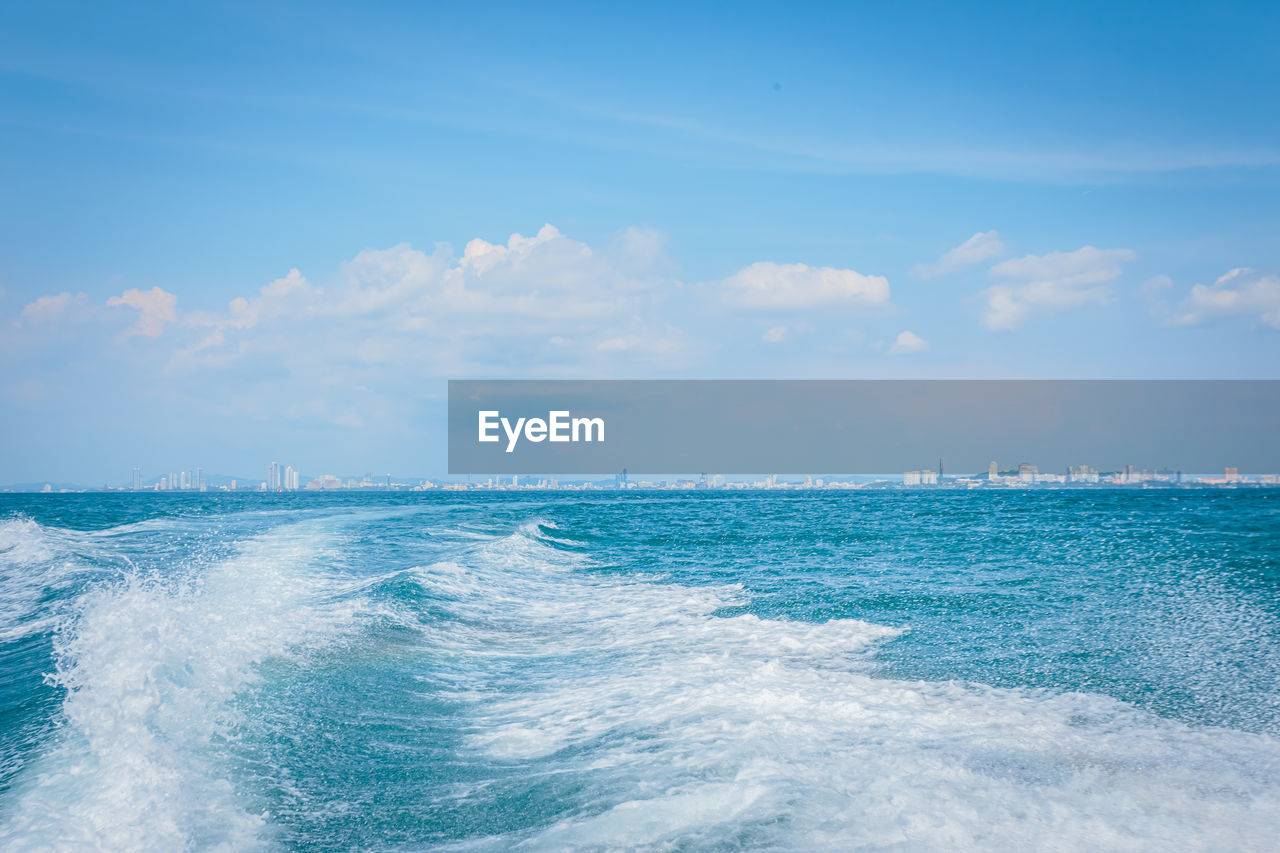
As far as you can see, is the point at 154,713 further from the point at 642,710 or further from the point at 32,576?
the point at 32,576

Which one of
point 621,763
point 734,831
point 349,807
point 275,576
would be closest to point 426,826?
point 349,807

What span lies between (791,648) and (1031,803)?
4443 mm

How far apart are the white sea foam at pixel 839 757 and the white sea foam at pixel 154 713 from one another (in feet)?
6.13

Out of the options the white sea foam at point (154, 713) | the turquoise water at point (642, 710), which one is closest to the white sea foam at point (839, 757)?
the turquoise water at point (642, 710)

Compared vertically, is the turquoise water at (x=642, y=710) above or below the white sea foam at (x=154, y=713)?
below

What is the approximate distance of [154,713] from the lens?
236 inches

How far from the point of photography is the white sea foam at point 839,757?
13.5ft

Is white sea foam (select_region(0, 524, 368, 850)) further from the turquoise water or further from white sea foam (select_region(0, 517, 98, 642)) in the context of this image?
white sea foam (select_region(0, 517, 98, 642))

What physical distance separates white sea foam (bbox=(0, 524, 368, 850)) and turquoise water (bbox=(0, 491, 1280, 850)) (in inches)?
1.2

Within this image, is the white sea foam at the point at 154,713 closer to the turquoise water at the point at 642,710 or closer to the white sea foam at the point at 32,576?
the turquoise water at the point at 642,710

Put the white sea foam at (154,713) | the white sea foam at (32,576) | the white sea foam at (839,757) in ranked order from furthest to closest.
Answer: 1. the white sea foam at (32,576)
2. the white sea foam at (154,713)
3. the white sea foam at (839,757)

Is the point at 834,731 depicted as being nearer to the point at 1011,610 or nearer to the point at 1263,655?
the point at 1263,655

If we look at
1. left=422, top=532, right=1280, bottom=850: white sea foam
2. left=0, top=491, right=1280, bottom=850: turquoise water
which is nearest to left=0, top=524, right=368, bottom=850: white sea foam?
left=0, top=491, right=1280, bottom=850: turquoise water

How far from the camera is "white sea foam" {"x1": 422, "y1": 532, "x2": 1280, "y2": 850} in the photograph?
4129mm
